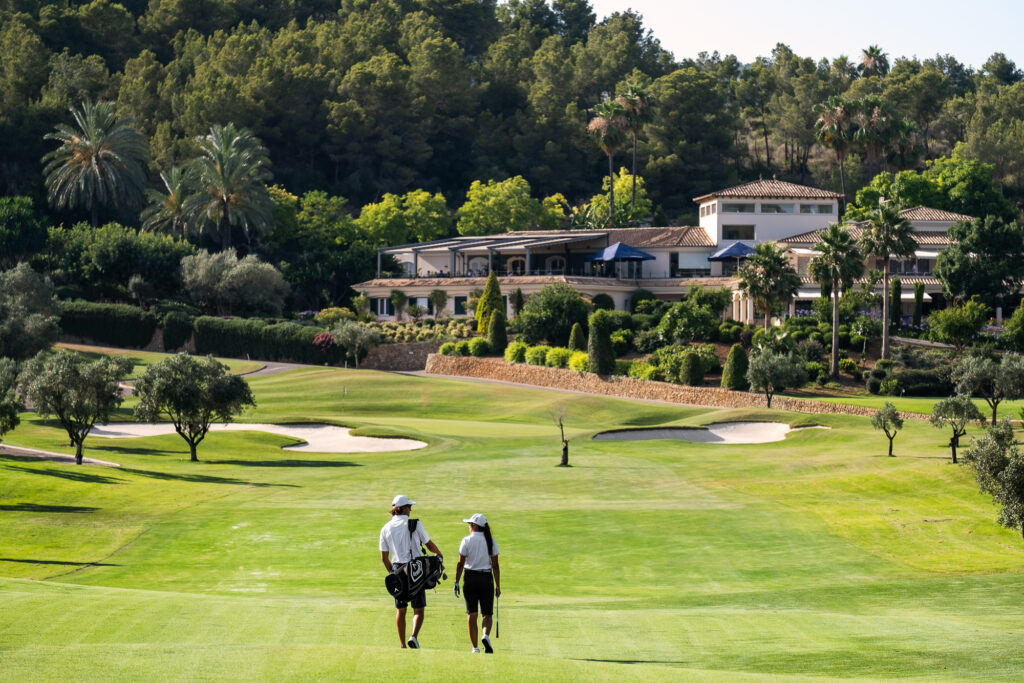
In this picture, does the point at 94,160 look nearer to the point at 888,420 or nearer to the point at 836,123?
the point at 836,123

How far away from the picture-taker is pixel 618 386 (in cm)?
7256

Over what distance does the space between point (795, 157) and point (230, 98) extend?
75.3 metres

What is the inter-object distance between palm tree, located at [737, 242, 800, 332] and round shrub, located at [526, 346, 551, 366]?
13930 millimetres

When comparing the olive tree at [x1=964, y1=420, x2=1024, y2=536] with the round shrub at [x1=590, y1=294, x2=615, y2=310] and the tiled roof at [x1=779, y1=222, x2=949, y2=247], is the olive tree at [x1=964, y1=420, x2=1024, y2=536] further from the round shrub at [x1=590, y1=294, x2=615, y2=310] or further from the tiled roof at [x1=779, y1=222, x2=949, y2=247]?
the tiled roof at [x1=779, y1=222, x2=949, y2=247]

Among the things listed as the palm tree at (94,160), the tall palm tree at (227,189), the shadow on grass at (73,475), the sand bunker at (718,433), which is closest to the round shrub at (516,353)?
the sand bunker at (718,433)

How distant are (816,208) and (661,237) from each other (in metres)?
14.0

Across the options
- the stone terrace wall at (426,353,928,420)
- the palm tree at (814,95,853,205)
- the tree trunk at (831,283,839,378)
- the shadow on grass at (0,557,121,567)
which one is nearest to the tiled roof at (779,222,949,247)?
the palm tree at (814,95,853,205)

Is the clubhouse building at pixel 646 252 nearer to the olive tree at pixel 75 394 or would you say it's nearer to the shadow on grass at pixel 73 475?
the olive tree at pixel 75 394

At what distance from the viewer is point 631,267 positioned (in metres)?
101

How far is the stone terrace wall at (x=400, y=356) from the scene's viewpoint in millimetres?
89438

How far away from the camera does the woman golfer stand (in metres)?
16.4

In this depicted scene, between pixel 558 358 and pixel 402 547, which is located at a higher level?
pixel 558 358

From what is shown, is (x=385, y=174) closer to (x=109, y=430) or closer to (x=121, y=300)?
(x=121, y=300)

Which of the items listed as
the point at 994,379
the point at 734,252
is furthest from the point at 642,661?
the point at 734,252
